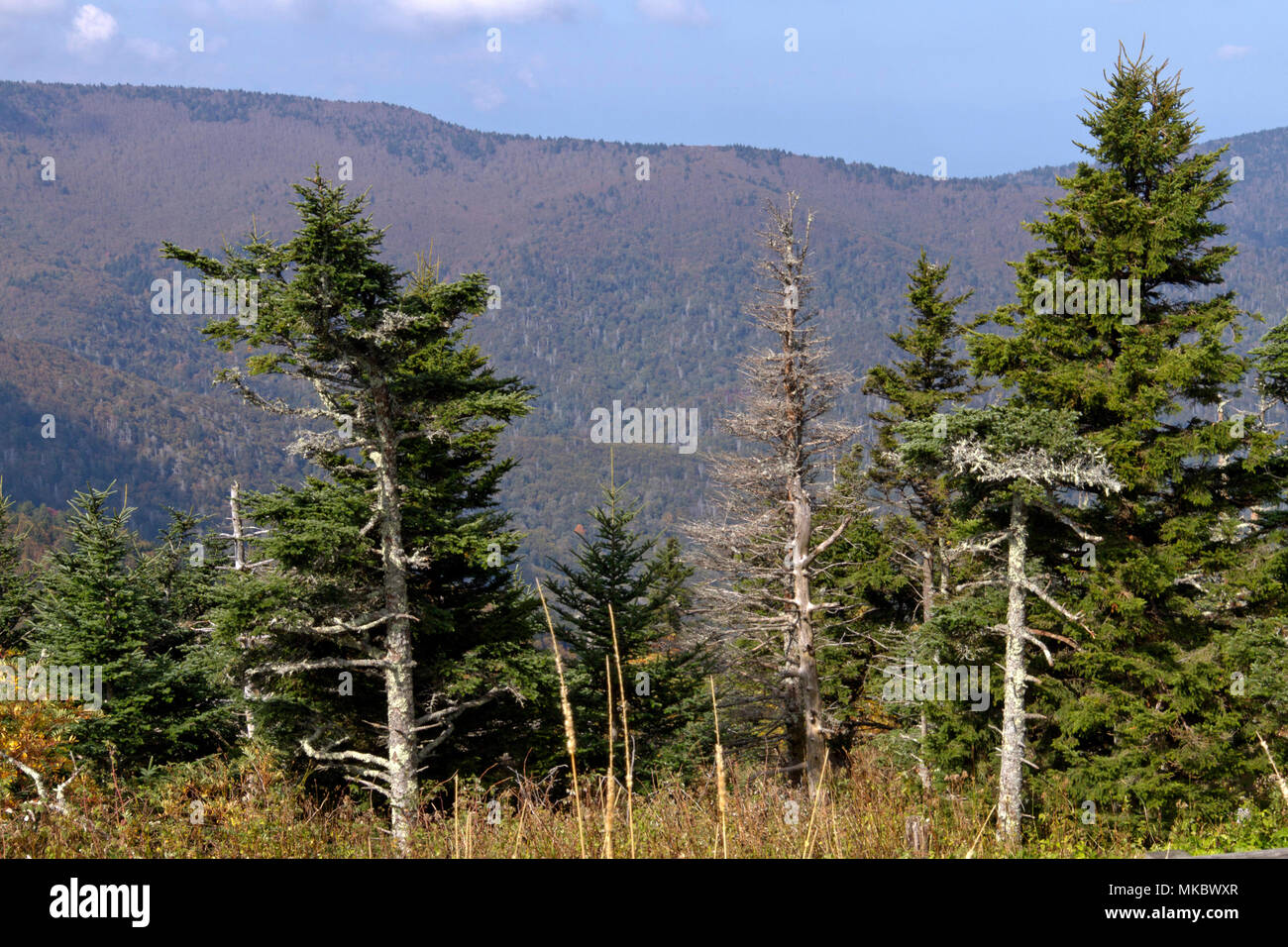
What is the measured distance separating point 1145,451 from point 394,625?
13.0 m

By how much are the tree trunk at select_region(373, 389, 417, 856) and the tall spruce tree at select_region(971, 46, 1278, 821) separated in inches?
427

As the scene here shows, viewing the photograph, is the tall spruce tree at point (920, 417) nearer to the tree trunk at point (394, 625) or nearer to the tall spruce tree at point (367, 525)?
the tall spruce tree at point (367, 525)

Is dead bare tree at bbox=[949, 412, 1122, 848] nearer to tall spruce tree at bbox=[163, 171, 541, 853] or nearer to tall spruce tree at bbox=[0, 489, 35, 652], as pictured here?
tall spruce tree at bbox=[163, 171, 541, 853]

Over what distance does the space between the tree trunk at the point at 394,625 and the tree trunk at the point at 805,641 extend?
27.5ft

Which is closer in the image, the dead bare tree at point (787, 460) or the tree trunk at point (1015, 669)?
the tree trunk at point (1015, 669)

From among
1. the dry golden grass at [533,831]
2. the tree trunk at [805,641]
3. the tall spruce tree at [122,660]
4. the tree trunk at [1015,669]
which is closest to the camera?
the dry golden grass at [533,831]

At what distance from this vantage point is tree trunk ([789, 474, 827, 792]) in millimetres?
19922

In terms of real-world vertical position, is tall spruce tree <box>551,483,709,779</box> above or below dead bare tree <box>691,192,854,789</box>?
below

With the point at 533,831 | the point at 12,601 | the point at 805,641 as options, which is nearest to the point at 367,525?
the point at 805,641

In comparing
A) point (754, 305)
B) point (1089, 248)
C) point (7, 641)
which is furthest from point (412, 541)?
point (7, 641)

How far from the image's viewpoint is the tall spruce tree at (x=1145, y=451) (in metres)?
14.8

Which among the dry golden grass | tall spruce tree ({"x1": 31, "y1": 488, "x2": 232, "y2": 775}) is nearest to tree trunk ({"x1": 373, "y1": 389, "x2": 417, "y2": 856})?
tall spruce tree ({"x1": 31, "y1": 488, "x2": 232, "y2": 775})

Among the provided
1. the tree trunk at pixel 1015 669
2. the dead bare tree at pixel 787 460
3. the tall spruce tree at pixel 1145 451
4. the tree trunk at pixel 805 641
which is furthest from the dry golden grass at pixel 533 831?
the dead bare tree at pixel 787 460

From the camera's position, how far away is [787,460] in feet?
68.4
